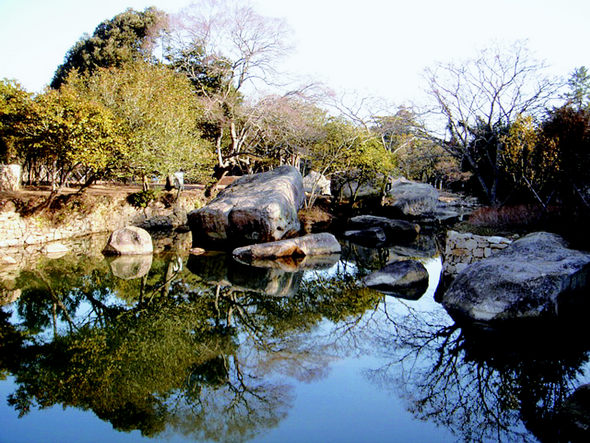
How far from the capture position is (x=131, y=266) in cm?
1162

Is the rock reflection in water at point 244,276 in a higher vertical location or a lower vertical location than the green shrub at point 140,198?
lower

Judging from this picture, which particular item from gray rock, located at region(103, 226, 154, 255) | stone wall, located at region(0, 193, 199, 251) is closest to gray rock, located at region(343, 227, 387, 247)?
stone wall, located at region(0, 193, 199, 251)

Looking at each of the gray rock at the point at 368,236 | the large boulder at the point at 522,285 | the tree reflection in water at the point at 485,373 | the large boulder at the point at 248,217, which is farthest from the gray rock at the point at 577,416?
the gray rock at the point at 368,236

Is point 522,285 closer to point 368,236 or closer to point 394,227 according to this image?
point 368,236

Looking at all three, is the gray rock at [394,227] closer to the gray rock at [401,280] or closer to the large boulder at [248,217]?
the large boulder at [248,217]

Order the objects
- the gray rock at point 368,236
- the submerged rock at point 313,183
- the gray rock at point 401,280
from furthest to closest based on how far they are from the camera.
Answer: the submerged rock at point 313,183, the gray rock at point 368,236, the gray rock at point 401,280

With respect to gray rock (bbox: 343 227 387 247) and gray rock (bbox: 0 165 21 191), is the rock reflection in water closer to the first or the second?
gray rock (bbox: 343 227 387 247)

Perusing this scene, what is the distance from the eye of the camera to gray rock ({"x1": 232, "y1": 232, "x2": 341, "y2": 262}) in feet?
42.8

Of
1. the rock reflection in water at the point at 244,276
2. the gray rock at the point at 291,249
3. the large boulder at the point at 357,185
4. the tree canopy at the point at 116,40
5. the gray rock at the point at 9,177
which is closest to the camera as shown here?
the rock reflection in water at the point at 244,276

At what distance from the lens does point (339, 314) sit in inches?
330

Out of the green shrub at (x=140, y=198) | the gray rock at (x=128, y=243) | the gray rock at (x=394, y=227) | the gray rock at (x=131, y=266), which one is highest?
the green shrub at (x=140, y=198)

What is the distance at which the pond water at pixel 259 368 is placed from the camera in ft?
15.0

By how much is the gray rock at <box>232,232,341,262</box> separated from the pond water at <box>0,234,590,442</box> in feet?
10.9

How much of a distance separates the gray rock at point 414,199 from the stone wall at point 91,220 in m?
12.2
